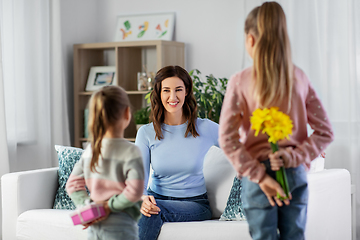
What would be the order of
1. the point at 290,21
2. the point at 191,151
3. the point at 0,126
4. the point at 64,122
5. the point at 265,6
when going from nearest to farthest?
the point at 265,6
the point at 191,151
the point at 0,126
the point at 290,21
the point at 64,122

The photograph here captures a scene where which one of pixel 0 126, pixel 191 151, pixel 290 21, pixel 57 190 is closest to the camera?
pixel 191 151

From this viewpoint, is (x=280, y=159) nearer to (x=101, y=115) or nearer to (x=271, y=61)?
(x=271, y=61)

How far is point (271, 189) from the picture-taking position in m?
1.22

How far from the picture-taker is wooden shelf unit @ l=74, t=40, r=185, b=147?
393 centimetres

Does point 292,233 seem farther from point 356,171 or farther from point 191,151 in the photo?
point 356,171

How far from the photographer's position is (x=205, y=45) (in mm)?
4086

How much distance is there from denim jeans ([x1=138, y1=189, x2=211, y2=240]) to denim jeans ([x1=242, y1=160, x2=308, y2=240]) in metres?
0.87

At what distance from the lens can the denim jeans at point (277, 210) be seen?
124 centimetres

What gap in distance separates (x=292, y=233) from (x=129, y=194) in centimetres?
47

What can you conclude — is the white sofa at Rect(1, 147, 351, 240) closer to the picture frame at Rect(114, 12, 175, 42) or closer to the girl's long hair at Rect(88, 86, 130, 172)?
the girl's long hair at Rect(88, 86, 130, 172)

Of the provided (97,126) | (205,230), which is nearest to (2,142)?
(205,230)

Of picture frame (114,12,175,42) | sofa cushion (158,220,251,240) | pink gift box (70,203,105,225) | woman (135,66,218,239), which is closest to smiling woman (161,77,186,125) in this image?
woman (135,66,218,239)

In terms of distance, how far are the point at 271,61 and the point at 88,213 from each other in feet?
2.12

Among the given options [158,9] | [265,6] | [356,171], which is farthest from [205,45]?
[265,6]
